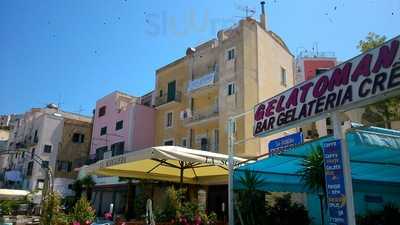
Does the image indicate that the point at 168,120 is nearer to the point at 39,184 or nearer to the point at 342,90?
the point at 39,184

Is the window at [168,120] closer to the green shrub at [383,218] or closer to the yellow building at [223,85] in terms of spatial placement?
the yellow building at [223,85]

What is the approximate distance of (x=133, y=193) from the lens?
3088cm

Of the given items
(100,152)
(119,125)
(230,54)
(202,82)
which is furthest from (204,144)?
(100,152)

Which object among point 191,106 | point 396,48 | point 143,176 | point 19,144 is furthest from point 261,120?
point 19,144

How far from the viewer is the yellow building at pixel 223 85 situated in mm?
26188

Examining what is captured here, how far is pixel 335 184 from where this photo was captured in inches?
247

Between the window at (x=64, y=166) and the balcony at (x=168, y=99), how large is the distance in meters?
19.1

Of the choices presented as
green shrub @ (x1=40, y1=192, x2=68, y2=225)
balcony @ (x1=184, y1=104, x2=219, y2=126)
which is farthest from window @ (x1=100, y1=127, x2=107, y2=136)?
green shrub @ (x1=40, y1=192, x2=68, y2=225)

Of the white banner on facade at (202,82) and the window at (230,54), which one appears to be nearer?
the window at (230,54)

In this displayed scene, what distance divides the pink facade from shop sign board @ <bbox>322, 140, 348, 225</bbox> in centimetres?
2946

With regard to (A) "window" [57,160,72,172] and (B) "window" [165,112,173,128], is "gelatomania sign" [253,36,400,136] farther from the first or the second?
(A) "window" [57,160,72,172]

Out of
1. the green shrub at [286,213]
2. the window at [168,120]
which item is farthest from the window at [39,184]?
the green shrub at [286,213]

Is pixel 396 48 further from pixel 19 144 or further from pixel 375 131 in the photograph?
pixel 19 144

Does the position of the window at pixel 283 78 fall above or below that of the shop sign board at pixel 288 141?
above
